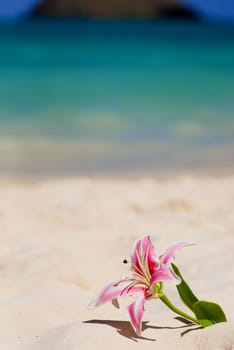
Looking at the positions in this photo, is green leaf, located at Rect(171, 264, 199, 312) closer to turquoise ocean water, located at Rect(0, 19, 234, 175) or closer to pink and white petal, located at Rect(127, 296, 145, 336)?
pink and white petal, located at Rect(127, 296, 145, 336)

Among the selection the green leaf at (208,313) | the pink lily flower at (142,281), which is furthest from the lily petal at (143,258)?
the green leaf at (208,313)

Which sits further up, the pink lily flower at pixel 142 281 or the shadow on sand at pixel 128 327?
the pink lily flower at pixel 142 281

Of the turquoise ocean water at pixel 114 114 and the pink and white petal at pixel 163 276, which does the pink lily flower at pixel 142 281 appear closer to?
the pink and white petal at pixel 163 276

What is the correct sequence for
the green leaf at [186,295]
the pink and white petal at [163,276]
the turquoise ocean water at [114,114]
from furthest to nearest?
the turquoise ocean water at [114,114], the green leaf at [186,295], the pink and white petal at [163,276]

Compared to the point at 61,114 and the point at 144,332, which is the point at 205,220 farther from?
the point at 61,114

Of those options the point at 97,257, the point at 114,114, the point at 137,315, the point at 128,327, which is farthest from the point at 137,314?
the point at 114,114

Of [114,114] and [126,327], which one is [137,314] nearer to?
[126,327]
